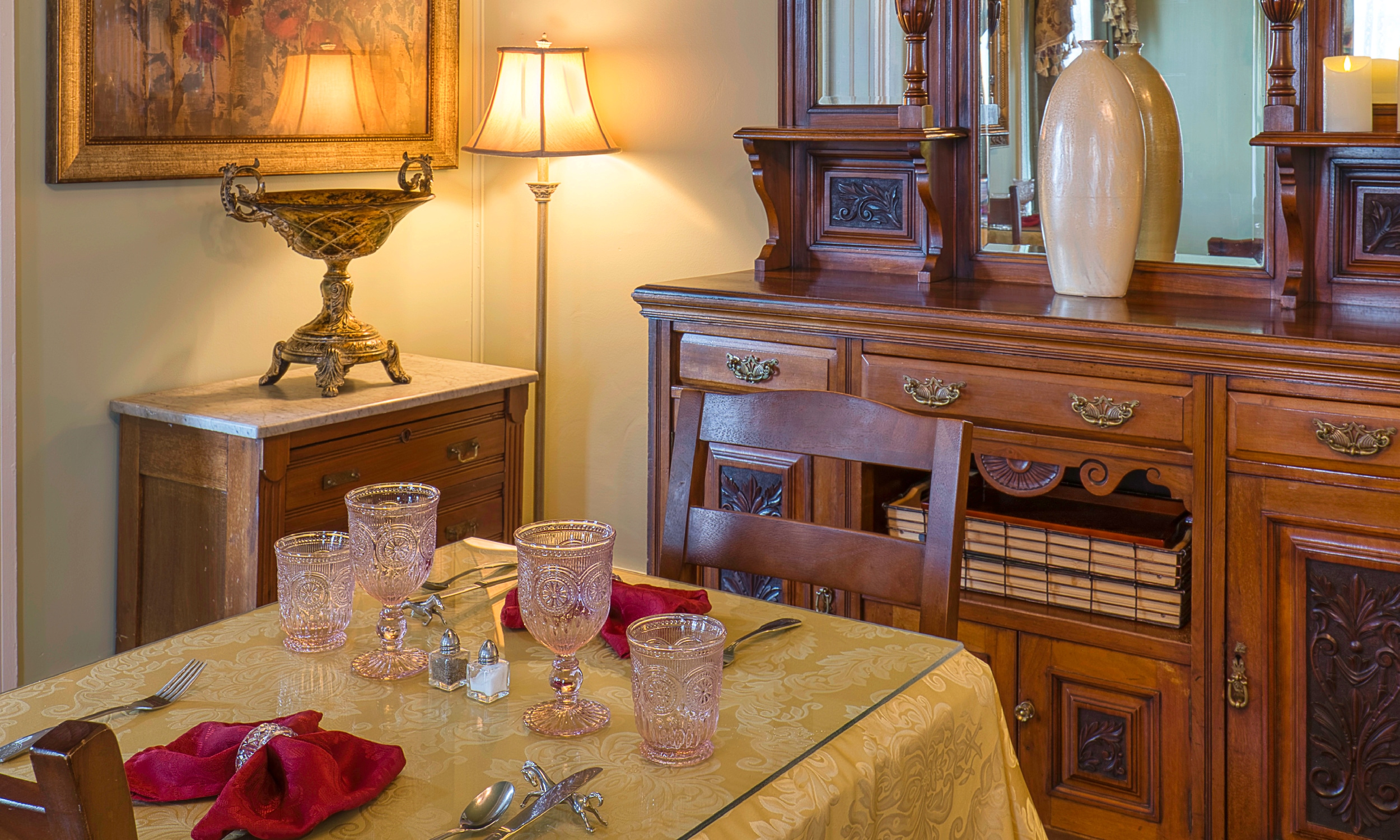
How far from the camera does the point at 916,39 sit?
98.0 inches

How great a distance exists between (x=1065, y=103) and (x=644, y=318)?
134 centimetres

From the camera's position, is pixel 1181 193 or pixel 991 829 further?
pixel 1181 193

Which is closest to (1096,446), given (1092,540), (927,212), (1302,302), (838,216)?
(1092,540)

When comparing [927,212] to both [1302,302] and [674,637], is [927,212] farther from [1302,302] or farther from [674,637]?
[674,637]

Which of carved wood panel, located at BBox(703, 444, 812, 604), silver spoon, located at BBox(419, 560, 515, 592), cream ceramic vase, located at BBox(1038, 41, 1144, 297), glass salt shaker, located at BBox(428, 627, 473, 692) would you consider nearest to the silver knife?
glass salt shaker, located at BBox(428, 627, 473, 692)

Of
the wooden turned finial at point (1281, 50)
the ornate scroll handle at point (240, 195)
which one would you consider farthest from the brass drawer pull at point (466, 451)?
the wooden turned finial at point (1281, 50)

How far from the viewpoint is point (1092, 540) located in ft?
7.08

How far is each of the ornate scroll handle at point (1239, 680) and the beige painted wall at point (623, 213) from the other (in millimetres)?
1474

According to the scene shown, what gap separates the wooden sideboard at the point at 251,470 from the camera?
2.50m

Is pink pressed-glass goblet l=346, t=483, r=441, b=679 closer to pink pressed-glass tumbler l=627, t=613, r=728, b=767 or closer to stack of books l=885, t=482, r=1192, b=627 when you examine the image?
pink pressed-glass tumbler l=627, t=613, r=728, b=767

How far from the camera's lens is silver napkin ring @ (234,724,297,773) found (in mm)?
944

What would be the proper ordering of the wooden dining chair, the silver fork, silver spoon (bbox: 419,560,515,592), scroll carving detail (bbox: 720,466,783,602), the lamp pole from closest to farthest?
1. the wooden dining chair
2. the silver fork
3. silver spoon (bbox: 419,560,515,592)
4. scroll carving detail (bbox: 720,466,783,602)
5. the lamp pole

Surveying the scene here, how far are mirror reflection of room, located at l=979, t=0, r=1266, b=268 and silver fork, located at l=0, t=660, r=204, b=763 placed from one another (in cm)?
187

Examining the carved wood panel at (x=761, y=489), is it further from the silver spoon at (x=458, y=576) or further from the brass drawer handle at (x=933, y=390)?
the silver spoon at (x=458, y=576)
